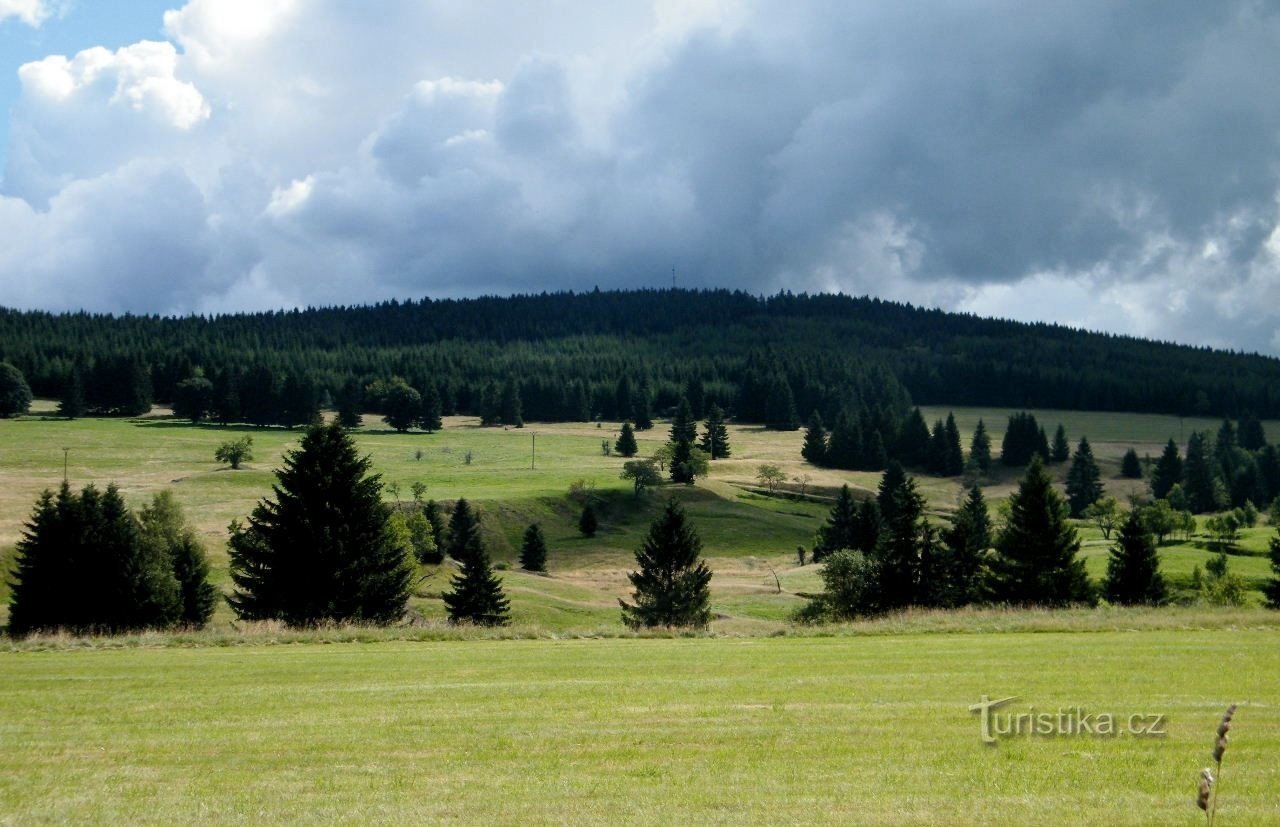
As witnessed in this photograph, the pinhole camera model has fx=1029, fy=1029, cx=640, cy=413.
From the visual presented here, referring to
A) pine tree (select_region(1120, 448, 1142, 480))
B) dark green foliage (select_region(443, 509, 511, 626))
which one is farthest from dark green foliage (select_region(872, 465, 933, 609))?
pine tree (select_region(1120, 448, 1142, 480))

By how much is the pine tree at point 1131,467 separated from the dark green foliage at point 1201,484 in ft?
28.3

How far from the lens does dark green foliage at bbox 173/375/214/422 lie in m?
173

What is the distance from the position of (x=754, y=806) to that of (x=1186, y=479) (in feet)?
518

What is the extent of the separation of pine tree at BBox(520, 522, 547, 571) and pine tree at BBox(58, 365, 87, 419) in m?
108

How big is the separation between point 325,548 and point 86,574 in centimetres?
1691

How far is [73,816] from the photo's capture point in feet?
32.8

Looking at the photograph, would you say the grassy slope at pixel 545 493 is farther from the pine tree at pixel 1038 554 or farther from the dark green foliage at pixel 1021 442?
the pine tree at pixel 1038 554

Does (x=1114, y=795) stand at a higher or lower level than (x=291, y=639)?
higher

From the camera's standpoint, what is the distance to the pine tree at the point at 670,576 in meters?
57.8

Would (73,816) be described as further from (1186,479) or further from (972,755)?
(1186,479)

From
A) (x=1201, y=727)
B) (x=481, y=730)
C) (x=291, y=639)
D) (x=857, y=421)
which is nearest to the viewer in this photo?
(x=1201, y=727)

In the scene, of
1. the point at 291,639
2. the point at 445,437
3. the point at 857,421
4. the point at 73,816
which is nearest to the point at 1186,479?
the point at 857,421

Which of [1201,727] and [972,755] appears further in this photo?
[1201,727]

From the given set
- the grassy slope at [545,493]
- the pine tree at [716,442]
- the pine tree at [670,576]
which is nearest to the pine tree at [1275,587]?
the grassy slope at [545,493]
